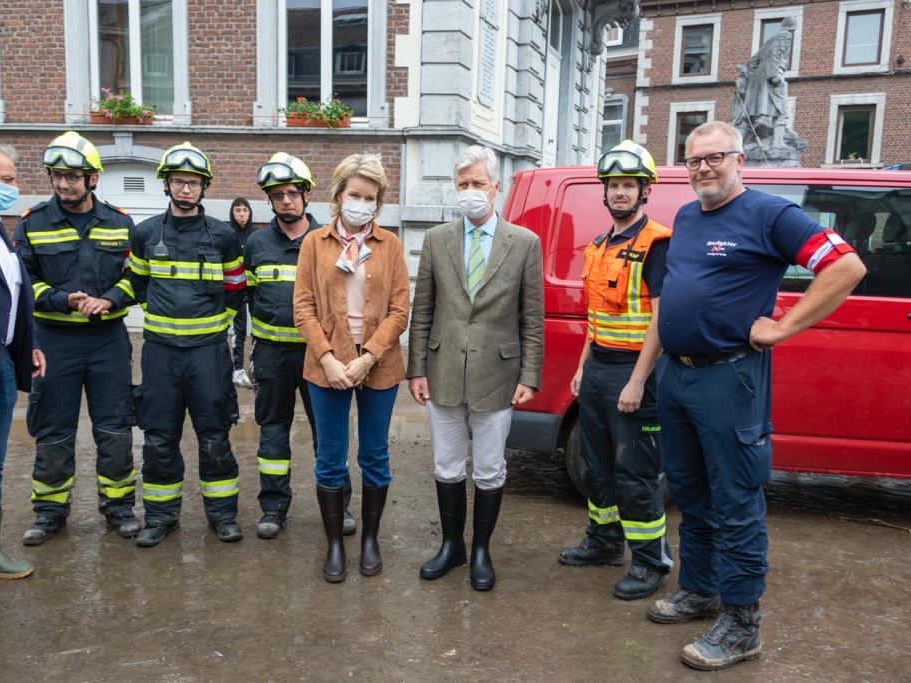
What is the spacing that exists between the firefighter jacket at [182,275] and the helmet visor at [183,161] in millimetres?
277

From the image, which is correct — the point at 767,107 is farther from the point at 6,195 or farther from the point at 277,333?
the point at 6,195

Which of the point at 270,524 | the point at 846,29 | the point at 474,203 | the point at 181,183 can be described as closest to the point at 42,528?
the point at 270,524

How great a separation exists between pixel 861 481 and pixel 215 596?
450 cm

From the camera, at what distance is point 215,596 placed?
3688 millimetres

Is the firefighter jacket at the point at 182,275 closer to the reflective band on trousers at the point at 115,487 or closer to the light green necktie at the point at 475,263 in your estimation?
the reflective band on trousers at the point at 115,487

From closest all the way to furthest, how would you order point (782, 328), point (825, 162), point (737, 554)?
1. point (782, 328)
2. point (737, 554)
3. point (825, 162)

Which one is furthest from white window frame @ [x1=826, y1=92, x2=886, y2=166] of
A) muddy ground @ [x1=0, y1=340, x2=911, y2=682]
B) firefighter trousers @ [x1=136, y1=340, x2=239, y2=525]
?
firefighter trousers @ [x1=136, y1=340, x2=239, y2=525]

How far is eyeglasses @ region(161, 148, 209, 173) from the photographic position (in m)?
4.08

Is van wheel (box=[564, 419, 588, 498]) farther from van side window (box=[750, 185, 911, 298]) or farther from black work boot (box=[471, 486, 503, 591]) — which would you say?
van side window (box=[750, 185, 911, 298])

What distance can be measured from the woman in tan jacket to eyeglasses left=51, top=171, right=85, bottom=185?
4.46 feet

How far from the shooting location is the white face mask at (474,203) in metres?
3.63

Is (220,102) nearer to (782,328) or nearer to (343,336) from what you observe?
(343,336)

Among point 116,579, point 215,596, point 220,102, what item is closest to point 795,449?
point 215,596

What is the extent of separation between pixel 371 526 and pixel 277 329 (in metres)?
1.19
